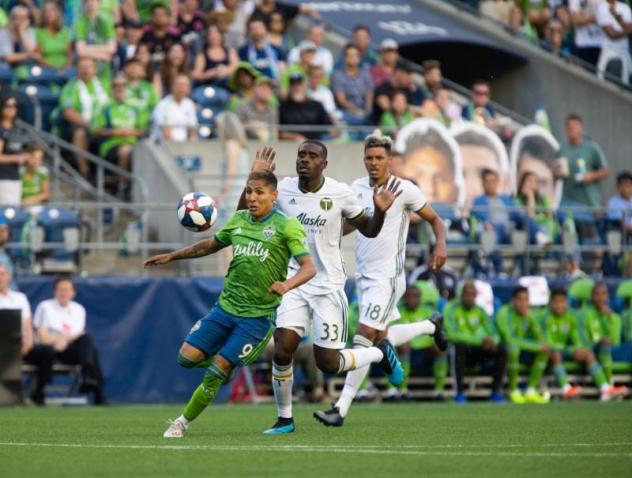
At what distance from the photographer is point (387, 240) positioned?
13570 millimetres

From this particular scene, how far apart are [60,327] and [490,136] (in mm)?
7287

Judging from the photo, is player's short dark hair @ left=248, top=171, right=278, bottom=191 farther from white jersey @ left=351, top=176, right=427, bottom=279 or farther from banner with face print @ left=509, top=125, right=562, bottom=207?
banner with face print @ left=509, top=125, right=562, bottom=207

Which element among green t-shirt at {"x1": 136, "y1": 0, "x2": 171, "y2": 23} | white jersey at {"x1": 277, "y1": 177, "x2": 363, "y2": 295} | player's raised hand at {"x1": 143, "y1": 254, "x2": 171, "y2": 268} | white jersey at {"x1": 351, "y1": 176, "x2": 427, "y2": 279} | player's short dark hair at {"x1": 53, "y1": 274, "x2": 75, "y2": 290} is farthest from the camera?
green t-shirt at {"x1": 136, "y1": 0, "x2": 171, "y2": 23}

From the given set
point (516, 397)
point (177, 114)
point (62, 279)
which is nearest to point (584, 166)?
point (516, 397)

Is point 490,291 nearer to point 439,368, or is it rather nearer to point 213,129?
point 439,368

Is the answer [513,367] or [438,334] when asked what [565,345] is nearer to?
[513,367]

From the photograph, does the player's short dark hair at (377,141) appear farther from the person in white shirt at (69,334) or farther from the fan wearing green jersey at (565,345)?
the fan wearing green jersey at (565,345)

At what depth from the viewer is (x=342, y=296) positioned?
40.7 feet

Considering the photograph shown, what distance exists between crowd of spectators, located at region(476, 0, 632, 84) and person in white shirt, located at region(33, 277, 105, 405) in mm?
12248

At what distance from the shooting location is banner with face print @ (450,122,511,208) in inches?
890

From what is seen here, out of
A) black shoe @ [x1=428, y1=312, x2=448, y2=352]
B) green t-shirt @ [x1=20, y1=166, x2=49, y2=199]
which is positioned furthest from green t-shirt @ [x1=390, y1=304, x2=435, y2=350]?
black shoe @ [x1=428, y1=312, x2=448, y2=352]

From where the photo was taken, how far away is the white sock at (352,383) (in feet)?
42.2

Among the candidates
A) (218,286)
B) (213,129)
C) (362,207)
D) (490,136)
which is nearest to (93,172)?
(213,129)

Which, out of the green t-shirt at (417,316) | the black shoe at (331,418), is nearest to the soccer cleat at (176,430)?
the black shoe at (331,418)
